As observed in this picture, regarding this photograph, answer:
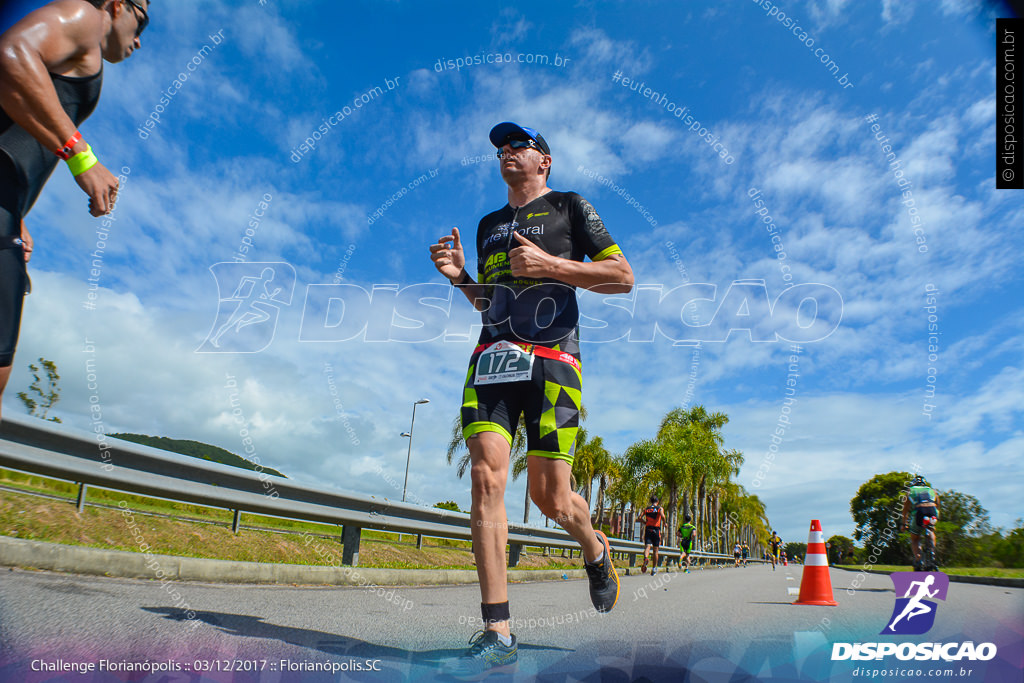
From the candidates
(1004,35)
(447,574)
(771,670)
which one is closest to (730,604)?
(447,574)

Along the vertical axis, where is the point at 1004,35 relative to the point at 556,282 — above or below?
above

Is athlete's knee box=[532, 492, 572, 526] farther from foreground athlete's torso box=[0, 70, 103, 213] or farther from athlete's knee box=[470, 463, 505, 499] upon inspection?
foreground athlete's torso box=[0, 70, 103, 213]

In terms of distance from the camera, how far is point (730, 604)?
5.70 meters

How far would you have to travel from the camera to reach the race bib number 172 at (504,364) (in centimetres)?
274

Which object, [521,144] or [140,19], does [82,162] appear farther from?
[521,144]

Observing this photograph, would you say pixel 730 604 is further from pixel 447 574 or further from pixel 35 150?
pixel 35 150

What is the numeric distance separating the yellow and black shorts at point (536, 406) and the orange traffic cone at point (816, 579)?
416 centimetres

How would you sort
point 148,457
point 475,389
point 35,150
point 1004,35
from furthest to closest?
point 148,457 < point 475,389 < point 1004,35 < point 35,150

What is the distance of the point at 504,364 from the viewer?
2771 millimetres

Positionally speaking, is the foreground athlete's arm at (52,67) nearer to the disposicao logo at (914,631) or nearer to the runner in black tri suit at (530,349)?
the runner in black tri suit at (530,349)

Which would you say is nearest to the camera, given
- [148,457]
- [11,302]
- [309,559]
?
[11,302]

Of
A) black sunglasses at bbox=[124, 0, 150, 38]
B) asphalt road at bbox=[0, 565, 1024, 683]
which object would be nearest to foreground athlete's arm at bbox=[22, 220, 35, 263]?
black sunglasses at bbox=[124, 0, 150, 38]

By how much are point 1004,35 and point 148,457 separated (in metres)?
4.81

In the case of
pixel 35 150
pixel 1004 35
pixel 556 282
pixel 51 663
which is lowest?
pixel 51 663
